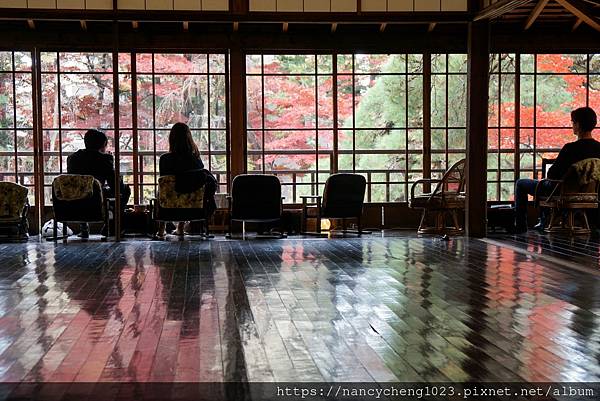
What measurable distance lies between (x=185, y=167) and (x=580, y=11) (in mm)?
5327

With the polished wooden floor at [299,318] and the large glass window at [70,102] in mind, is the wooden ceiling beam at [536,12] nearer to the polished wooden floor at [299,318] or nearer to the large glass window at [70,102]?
the polished wooden floor at [299,318]

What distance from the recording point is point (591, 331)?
3.43 m

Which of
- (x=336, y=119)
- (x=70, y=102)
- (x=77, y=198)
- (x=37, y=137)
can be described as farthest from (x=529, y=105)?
(x=37, y=137)

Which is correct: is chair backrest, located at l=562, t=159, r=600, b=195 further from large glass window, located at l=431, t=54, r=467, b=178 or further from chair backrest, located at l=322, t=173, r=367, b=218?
chair backrest, located at l=322, t=173, r=367, b=218

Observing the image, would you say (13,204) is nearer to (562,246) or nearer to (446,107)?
(446,107)

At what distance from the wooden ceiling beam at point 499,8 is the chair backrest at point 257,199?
9.64ft

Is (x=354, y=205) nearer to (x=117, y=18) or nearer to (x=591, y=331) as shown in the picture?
(x=117, y=18)

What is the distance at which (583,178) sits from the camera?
313 inches

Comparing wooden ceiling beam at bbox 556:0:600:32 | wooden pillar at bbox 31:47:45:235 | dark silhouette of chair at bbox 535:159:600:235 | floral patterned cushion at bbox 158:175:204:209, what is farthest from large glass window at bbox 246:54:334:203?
wooden ceiling beam at bbox 556:0:600:32

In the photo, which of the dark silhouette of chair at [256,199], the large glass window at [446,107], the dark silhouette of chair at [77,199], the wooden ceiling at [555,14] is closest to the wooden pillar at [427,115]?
the large glass window at [446,107]

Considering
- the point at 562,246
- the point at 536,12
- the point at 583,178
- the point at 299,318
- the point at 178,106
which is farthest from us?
the point at 178,106

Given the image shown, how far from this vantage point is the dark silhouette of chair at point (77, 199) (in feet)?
25.3

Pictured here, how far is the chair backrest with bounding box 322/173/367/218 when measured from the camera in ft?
27.1

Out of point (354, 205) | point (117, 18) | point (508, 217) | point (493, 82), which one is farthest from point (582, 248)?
point (117, 18)
